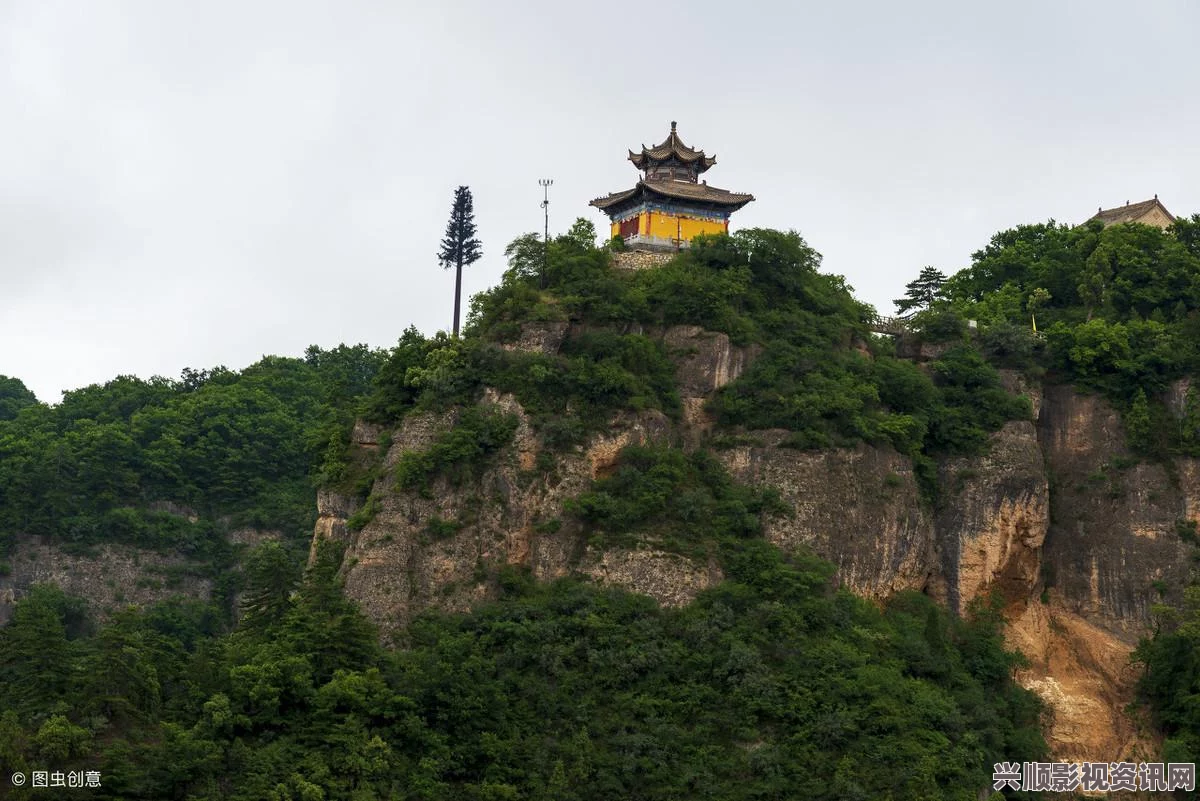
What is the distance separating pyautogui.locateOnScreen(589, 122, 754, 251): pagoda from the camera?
2183 inches

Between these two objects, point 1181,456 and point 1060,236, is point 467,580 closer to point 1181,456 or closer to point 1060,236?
point 1181,456

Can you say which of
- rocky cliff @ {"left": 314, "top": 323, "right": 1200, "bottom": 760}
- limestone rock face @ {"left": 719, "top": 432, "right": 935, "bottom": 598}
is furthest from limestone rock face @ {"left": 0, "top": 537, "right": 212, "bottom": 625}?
limestone rock face @ {"left": 719, "top": 432, "right": 935, "bottom": 598}

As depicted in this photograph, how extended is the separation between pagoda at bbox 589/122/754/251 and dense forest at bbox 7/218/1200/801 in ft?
12.3

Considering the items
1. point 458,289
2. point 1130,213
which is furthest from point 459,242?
point 1130,213

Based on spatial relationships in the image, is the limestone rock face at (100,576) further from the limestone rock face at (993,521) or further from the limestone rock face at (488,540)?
the limestone rock face at (993,521)

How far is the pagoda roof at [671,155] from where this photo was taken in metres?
56.2

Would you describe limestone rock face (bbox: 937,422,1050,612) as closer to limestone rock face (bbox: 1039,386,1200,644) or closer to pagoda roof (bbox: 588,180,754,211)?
A: limestone rock face (bbox: 1039,386,1200,644)

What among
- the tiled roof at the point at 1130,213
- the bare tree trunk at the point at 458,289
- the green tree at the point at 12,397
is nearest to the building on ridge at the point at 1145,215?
the tiled roof at the point at 1130,213

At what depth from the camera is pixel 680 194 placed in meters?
55.4

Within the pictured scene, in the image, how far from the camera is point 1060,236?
58812 millimetres

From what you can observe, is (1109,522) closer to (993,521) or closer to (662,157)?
(993,521)

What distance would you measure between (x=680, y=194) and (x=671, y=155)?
1.50 meters

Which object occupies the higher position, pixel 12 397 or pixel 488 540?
pixel 12 397

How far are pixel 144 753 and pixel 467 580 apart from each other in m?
9.21
